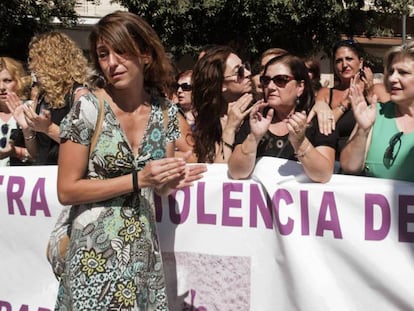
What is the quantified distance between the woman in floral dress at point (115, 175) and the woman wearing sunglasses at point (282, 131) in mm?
477

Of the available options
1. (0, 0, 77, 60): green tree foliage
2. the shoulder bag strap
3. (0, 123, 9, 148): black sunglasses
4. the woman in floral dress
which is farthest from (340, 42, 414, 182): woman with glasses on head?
(0, 0, 77, 60): green tree foliage

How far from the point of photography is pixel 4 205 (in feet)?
11.7

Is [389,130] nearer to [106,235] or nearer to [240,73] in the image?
[240,73]

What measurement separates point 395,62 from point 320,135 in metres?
0.54

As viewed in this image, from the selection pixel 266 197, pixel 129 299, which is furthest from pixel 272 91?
pixel 129 299

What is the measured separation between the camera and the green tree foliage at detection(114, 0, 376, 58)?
49.7ft

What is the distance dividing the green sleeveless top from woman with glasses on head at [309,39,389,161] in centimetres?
58

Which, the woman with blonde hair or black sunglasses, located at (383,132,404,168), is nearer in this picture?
black sunglasses, located at (383,132,404,168)

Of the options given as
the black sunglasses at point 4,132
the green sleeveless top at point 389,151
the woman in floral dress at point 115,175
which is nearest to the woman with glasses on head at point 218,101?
the green sleeveless top at point 389,151

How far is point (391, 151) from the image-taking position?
2.89 m

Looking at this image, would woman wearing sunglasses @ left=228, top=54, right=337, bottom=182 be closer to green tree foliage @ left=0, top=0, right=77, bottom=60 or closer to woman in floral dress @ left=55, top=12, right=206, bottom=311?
woman in floral dress @ left=55, top=12, right=206, bottom=311

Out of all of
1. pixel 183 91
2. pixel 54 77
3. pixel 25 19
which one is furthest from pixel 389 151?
pixel 25 19

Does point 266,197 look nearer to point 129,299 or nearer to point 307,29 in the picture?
point 129,299

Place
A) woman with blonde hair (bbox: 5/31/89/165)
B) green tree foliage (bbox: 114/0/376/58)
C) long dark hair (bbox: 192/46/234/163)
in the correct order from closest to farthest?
long dark hair (bbox: 192/46/234/163), woman with blonde hair (bbox: 5/31/89/165), green tree foliage (bbox: 114/0/376/58)
